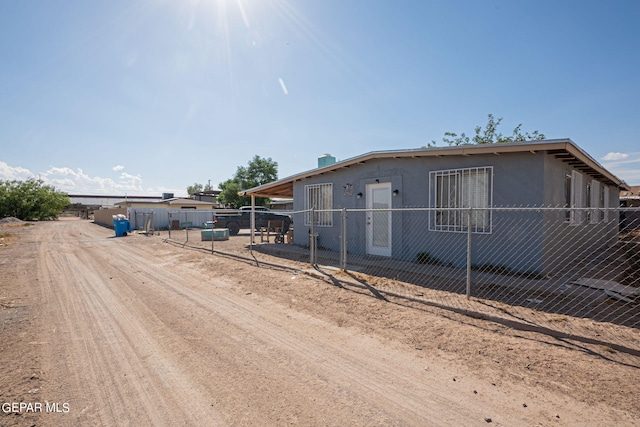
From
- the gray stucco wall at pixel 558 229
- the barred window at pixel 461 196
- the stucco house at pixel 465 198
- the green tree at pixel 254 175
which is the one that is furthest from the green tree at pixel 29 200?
the gray stucco wall at pixel 558 229

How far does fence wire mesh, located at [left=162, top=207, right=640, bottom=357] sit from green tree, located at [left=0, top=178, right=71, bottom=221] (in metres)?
46.0

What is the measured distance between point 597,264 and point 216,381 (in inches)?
425

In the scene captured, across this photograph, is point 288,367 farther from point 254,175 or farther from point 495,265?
point 254,175

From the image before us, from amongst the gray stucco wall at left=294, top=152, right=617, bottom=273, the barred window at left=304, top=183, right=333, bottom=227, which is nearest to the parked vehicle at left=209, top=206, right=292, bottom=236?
the barred window at left=304, top=183, right=333, bottom=227

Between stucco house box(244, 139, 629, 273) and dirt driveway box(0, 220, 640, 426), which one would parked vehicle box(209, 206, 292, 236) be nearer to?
stucco house box(244, 139, 629, 273)

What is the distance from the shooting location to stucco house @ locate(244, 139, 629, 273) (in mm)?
6918

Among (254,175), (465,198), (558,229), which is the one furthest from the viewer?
(254,175)

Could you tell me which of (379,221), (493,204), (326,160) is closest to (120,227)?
(326,160)

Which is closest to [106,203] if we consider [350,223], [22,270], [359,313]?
[22,270]

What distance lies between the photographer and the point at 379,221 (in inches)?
382

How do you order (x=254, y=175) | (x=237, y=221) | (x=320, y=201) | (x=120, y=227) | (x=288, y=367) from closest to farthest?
(x=288, y=367)
(x=320, y=201)
(x=120, y=227)
(x=237, y=221)
(x=254, y=175)

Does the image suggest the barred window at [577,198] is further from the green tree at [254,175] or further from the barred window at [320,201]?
the green tree at [254,175]

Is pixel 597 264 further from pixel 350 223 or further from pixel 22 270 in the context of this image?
pixel 22 270

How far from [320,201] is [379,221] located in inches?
119
